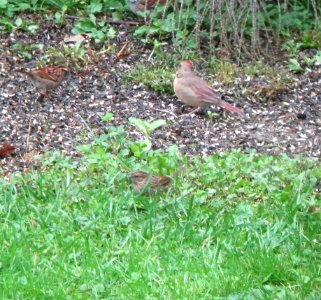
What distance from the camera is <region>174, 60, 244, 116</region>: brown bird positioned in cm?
770

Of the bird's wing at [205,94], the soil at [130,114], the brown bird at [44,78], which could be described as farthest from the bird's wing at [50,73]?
the bird's wing at [205,94]

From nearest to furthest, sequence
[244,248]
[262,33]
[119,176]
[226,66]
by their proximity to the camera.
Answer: [244,248], [119,176], [226,66], [262,33]

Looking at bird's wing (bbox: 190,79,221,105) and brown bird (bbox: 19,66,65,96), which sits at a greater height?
bird's wing (bbox: 190,79,221,105)

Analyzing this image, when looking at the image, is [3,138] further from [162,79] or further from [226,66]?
[226,66]

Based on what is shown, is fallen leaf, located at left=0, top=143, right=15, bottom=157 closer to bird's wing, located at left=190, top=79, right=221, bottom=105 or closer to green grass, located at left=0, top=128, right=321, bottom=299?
green grass, located at left=0, top=128, right=321, bottom=299

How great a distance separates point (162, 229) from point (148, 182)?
1.74 feet

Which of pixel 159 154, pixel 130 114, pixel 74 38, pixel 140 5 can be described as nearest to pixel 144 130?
pixel 159 154

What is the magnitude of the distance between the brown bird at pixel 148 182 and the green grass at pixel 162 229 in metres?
0.05

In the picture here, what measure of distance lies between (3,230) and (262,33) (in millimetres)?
4043

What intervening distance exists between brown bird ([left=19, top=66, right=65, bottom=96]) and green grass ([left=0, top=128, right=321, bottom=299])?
1032 millimetres

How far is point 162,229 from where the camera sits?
5852 millimetres

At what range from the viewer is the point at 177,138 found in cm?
748

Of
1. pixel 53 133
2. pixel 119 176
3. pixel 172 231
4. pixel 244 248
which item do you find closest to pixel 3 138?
pixel 53 133

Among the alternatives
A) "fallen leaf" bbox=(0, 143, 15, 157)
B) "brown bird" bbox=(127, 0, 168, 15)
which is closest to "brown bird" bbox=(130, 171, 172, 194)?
"fallen leaf" bbox=(0, 143, 15, 157)
